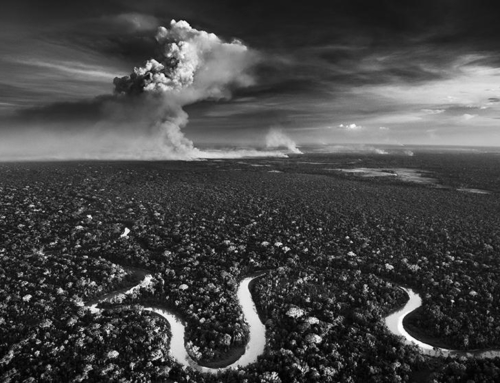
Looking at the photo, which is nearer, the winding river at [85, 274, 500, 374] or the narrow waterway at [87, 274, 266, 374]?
the narrow waterway at [87, 274, 266, 374]

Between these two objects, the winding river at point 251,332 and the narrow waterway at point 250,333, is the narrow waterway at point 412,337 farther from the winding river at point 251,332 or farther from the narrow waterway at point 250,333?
the narrow waterway at point 250,333

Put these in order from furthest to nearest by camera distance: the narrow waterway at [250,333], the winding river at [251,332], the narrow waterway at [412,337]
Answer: the narrow waterway at [412,337], the winding river at [251,332], the narrow waterway at [250,333]

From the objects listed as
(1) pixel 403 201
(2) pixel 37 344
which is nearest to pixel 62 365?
(2) pixel 37 344

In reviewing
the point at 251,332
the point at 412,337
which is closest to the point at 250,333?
the point at 251,332

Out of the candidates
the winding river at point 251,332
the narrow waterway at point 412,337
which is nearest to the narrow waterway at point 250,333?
the winding river at point 251,332

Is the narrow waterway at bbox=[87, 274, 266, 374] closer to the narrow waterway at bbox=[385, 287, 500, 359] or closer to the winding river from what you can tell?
the winding river

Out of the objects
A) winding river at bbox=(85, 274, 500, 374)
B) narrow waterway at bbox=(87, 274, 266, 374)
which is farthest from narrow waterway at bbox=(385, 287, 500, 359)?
narrow waterway at bbox=(87, 274, 266, 374)

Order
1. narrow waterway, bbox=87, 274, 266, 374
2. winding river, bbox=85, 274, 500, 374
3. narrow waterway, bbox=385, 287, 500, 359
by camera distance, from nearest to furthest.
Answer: narrow waterway, bbox=87, 274, 266, 374 → winding river, bbox=85, 274, 500, 374 → narrow waterway, bbox=385, 287, 500, 359

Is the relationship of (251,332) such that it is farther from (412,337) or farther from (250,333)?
(412,337)
